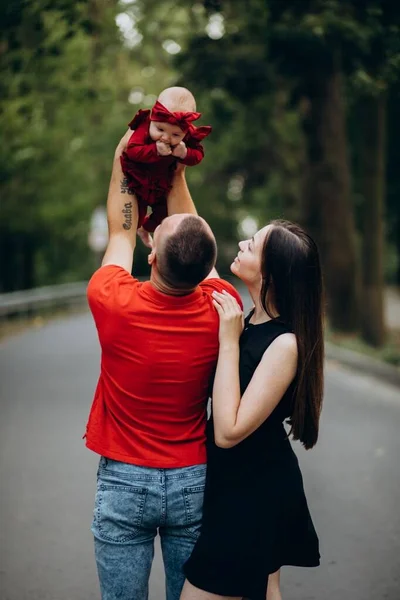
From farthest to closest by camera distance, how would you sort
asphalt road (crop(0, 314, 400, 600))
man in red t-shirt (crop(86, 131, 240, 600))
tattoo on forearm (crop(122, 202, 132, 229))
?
asphalt road (crop(0, 314, 400, 600))
tattoo on forearm (crop(122, 202, 132, 229))
man in red t-shirt (crop(86, 131, 240, 600))

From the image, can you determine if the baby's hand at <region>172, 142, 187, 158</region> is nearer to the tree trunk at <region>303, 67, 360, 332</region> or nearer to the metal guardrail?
the tree trunk at <region>303, 67, 360, 332</region>

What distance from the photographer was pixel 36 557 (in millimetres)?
5594

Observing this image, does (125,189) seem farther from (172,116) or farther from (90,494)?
(90,494)

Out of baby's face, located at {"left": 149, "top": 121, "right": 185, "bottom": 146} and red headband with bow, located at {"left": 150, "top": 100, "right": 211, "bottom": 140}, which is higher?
red headband with bow, located at {"left": 150, "top": 100, "right": 211, "bottom": 140}

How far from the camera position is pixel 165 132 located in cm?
340

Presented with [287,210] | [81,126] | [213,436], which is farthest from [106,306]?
[287,210]

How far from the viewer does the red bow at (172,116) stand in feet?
11.0

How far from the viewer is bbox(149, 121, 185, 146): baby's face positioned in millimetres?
3381

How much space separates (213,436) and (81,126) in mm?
23352

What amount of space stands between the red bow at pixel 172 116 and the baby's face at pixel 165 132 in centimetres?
2

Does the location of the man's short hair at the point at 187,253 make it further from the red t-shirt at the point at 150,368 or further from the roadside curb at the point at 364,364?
the roadside curb at the point at 364,364

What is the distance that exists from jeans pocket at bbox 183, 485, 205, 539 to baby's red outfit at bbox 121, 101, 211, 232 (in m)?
1.10

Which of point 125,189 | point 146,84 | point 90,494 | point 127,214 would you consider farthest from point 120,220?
point 146,84

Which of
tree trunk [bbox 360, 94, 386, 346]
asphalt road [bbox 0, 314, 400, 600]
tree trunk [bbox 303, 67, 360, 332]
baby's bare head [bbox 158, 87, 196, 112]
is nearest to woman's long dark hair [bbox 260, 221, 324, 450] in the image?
baby's bare head [bbox 158, 87, 196, 112]
